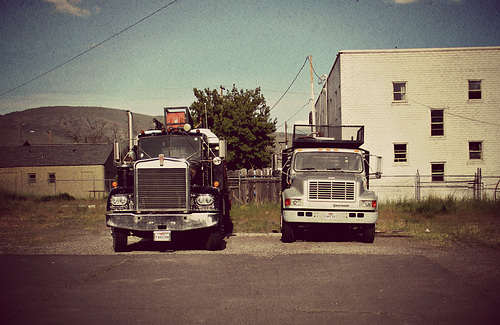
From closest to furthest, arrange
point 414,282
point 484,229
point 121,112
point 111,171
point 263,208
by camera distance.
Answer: point 414,282 < point 484,229 < point 263,208 < point 111,171 < point 121,112

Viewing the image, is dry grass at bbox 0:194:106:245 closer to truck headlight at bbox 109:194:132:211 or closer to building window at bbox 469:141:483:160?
truck headlight at bbox 109:194:132:211

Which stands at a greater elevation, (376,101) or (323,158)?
(376,101)

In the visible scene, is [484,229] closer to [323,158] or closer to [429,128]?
[323,158]

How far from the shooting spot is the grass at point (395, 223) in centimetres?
1180

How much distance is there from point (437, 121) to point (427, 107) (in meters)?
1.02

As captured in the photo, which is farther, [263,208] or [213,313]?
[263,208]

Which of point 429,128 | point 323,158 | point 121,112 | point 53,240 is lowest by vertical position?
point 53,240

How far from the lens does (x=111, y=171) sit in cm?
5353

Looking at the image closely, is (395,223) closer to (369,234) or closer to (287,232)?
(369,234)

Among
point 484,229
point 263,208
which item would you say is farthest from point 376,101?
point 484,229

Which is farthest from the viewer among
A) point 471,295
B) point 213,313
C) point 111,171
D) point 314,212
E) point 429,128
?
point 111,171

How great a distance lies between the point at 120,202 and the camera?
30.9ft

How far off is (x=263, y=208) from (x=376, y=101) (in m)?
10.6

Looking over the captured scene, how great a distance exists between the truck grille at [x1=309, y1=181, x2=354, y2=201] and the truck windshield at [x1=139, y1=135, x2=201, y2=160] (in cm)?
302
